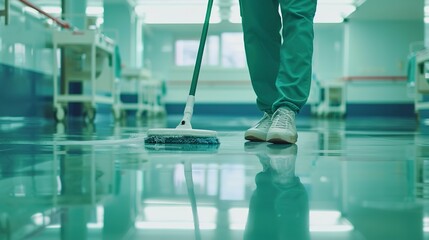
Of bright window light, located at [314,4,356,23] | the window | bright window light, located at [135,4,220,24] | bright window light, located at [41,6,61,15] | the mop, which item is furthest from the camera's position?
the window

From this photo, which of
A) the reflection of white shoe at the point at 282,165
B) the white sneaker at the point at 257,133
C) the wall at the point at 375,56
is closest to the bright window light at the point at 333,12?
the wall at the point at 375,56

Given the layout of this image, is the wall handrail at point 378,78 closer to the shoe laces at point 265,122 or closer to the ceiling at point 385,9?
the ceiling at point 385,9

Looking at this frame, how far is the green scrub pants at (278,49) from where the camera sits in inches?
56.2

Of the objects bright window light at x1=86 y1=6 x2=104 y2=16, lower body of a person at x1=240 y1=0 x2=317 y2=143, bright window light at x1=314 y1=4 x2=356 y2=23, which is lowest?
lower body of a person at x1=240 y1=0 x2=317 y2=143

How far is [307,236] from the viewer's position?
381 mm

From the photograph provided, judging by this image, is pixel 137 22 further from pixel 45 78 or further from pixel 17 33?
pixel 17 33

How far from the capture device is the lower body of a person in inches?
55.3

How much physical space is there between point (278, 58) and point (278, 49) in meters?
0.03

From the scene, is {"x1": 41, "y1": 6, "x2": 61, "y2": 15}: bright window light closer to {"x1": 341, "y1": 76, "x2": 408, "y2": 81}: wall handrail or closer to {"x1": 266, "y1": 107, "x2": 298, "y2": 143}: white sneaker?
{"x1": 266, "y1": 107, "x2": 298, "y2": 143}: white sneaker

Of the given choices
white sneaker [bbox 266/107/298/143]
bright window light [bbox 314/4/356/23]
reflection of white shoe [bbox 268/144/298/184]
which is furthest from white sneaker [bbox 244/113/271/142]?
bright window light [bbox 314/4/356/23]

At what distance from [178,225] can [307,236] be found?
11 cm

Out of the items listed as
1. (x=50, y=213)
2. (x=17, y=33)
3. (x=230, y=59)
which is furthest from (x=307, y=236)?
(x=230, y=59)

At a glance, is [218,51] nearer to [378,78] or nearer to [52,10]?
[378,78]

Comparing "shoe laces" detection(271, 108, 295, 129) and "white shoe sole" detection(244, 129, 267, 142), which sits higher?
"shoe laces" detection(271, 108, 295, 129)
